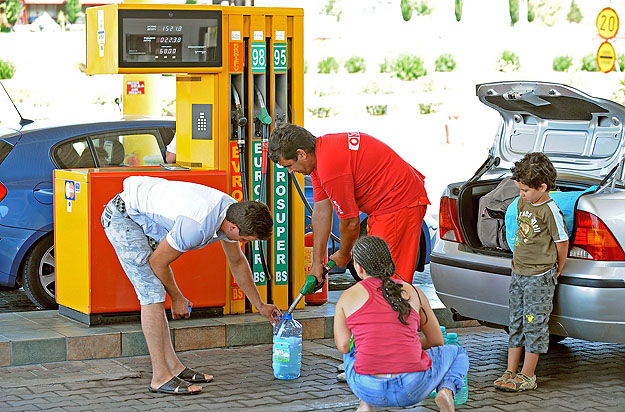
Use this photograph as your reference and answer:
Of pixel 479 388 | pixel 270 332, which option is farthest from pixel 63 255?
pixel 479 388

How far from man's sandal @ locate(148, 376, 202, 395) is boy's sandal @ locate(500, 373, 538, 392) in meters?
1.84

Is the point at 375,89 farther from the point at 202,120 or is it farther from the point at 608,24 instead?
the point at 202,120

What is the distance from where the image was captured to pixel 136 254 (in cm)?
588

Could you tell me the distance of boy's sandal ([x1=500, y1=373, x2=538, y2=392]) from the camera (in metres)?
5.95

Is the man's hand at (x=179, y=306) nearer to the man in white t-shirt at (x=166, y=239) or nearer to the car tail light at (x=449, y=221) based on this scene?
the man in white t-shirt at (x=166, y=239)

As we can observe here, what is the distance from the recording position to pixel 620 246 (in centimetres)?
575

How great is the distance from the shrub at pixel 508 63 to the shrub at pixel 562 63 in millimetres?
1111

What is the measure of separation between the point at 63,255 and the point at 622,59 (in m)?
26.5

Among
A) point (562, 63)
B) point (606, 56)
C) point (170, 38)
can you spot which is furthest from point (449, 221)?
point (562, 63)

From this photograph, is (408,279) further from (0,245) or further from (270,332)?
(0,245)

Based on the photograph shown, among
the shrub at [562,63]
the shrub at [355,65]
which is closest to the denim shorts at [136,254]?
the shrub at [355,65]

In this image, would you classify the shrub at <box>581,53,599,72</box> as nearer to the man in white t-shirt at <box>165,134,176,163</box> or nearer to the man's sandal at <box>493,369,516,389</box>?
the man in white t-shirt at <box>165,134,176,163</box>

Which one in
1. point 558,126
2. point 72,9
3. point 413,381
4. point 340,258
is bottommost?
point 413,381

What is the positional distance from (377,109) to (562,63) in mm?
6305
